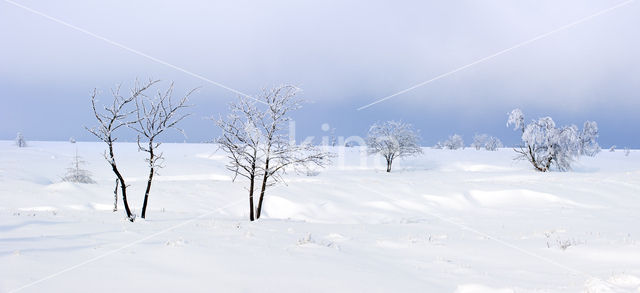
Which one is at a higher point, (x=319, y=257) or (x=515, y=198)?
(x=319, y=257)

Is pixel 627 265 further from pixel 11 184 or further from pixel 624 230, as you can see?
pixel 11 184

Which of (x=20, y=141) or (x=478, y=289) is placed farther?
(x=20, y=141)

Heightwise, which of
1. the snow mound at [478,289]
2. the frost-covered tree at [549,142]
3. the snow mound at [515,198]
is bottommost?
the snow mound at [515,198]

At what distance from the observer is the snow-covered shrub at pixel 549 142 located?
45.2m

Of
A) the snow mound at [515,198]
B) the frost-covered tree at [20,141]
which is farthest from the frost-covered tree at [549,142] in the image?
the frost-covered tree at [20,141]

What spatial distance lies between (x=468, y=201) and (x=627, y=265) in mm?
16697

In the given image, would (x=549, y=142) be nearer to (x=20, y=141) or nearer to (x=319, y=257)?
(x=319, y=257)

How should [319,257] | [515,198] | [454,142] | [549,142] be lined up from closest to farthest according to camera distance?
[319,257] → [515,198] → [549,142] → [454,142]

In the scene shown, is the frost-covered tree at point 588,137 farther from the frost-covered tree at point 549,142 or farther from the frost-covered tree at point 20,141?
the frost-covered tree at point 20,141

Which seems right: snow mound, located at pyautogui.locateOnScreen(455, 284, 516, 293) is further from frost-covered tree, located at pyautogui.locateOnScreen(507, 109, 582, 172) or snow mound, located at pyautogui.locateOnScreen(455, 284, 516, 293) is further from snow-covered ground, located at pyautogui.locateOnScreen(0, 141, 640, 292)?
frost-covered tree, located at pyautogui.locateOnScreen(507, 109, 582, 172)

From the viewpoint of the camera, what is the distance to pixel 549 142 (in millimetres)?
45469

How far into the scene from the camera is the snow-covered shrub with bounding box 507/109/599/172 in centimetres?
4525

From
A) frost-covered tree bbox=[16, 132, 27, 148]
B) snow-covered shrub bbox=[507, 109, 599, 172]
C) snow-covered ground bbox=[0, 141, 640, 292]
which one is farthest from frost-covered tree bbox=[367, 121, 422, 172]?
frost-covered tree bbox=[16, 132, 27, 148]

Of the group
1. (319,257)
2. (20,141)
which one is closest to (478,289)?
(319,257)
